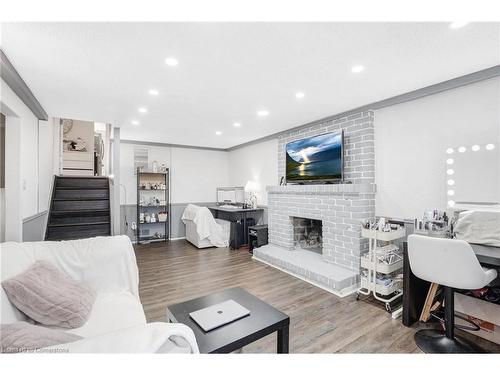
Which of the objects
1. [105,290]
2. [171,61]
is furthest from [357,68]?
[105,290]

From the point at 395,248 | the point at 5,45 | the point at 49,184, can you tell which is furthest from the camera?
the point at 49,184

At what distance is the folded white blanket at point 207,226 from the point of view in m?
4.88

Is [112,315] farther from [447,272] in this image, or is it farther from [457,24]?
[457,24]

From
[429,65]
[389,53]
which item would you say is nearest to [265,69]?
[389,53]

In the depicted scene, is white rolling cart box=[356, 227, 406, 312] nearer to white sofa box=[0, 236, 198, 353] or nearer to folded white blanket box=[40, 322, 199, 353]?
white sofa box=[0, 236, 198, 353]

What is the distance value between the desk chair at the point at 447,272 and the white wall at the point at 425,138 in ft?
3.24

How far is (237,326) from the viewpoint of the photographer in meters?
1.36

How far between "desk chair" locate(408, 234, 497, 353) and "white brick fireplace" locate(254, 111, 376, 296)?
0.97 meters

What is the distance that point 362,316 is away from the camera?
2.29 metres

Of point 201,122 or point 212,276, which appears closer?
point 212,276

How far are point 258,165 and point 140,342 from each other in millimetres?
4779

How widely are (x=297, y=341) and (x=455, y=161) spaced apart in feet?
7.42

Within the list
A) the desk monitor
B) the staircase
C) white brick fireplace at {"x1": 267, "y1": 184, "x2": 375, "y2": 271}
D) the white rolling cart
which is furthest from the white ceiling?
the desk monitor
